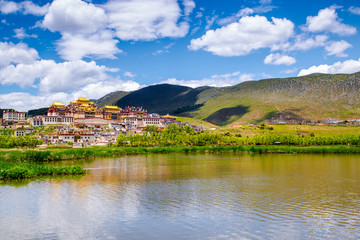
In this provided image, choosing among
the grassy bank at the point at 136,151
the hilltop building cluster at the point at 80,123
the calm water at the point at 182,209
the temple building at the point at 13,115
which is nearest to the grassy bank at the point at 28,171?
the calm water at the point at 182,209

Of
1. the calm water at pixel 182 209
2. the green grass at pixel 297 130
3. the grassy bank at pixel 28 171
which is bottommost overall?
the calm water at pixel 182 209

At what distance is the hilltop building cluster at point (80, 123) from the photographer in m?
114

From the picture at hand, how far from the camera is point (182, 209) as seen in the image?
23922 millimetres

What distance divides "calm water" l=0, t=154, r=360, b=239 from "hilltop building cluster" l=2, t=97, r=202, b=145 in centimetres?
7761

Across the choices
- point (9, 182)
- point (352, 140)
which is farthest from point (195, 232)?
point (352, 140)

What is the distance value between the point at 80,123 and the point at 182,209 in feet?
422

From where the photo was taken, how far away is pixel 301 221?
67.7ft

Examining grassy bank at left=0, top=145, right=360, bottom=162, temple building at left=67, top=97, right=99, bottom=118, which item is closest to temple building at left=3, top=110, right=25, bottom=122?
temple building at left=67, top=97, right=99, bottom=118

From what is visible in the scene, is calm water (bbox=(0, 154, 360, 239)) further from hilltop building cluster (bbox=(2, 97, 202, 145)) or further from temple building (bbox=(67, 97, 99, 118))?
temple building (bbox=(67, 97, 99, 118))

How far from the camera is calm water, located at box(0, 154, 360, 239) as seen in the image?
61.8 ft

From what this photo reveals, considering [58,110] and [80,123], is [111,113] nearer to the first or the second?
[58,110]

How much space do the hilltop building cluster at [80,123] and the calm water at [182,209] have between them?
255 ft

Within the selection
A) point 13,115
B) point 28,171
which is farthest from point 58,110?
point 28,171

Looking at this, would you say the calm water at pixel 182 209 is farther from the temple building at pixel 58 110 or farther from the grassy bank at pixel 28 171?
the temple building at pixel 58 110
